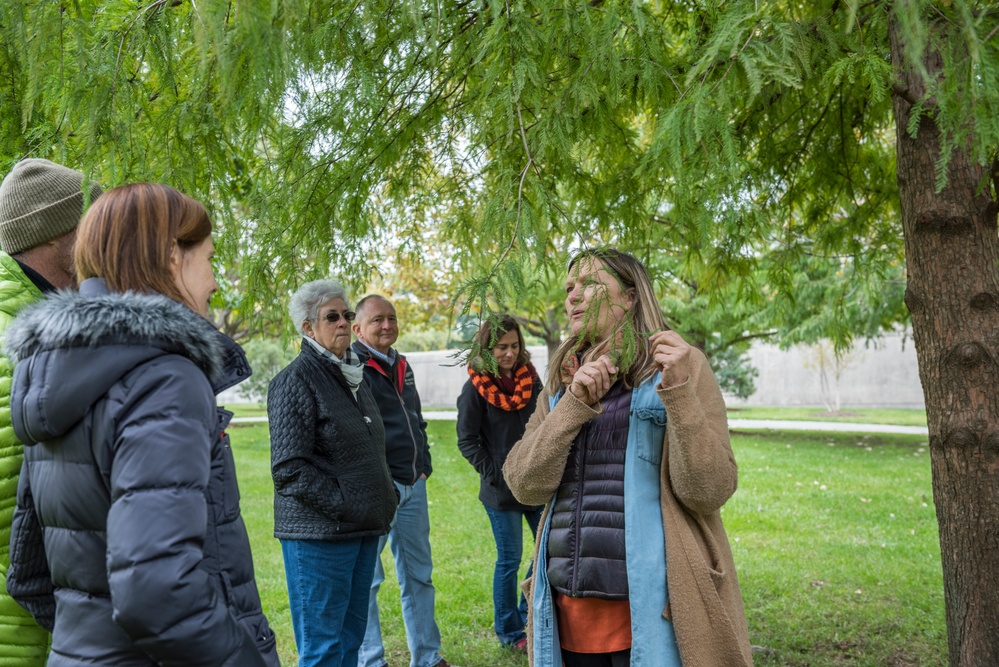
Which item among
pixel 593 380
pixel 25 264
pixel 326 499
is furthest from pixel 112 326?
pixel 326 499

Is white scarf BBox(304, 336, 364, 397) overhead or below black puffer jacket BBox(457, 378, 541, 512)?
overhead

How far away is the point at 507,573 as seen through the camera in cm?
482

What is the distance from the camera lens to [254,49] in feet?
6.46

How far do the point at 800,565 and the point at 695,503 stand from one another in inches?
196

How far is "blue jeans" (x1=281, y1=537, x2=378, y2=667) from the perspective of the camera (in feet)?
11.1

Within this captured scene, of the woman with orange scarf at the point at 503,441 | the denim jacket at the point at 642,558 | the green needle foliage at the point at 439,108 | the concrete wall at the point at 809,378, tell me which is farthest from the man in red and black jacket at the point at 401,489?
the concrete wall at the point at 809,378

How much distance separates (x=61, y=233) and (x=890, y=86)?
2667 millimetres

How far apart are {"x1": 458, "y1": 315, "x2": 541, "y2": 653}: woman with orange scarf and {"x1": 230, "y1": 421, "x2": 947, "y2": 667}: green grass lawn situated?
0.91 feet

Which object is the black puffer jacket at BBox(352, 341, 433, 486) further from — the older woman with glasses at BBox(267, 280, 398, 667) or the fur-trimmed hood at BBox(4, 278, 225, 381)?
the fur-trimmed hood at BBox(4, 278, 225, 381)

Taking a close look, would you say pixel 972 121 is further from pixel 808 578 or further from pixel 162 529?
pixel 808 578

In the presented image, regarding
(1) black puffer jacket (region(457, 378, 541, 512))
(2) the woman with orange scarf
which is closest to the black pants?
(2) the woman with orange scarf

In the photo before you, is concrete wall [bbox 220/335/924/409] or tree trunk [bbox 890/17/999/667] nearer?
tree trunk [bbox 890/17/999/667]

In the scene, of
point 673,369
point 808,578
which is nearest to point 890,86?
point 673,369

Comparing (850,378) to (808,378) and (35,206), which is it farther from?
(35,206)
